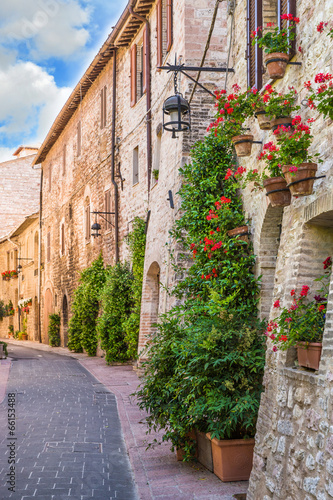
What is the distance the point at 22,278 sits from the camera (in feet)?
107

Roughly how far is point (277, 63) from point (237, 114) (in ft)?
2.90

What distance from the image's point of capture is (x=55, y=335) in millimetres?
23531

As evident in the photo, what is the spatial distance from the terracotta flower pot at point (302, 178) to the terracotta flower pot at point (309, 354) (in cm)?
126

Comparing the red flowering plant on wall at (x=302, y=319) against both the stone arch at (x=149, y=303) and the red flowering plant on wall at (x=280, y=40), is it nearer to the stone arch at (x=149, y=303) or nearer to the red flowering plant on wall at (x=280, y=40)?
the red flowering plant on wall at (x=280, y=40)

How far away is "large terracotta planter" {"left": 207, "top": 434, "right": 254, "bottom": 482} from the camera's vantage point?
201 inches

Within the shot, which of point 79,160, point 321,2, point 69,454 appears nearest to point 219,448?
point 69,454

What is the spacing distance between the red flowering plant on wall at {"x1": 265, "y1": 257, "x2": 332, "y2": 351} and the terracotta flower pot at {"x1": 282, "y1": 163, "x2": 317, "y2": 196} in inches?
25.8

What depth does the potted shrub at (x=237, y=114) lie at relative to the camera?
19.6 feet

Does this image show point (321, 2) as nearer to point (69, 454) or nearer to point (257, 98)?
point (257, 98)

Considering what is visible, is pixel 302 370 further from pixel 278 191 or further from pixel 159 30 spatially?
pixel 159 30

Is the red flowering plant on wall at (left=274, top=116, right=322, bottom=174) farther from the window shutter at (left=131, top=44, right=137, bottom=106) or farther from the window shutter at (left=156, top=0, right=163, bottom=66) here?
the window shutter at (left=131, top=44, right=137, bottom=106)

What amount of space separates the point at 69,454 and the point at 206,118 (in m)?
5.86

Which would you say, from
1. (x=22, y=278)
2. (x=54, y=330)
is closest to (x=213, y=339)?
(x=54, y=330)

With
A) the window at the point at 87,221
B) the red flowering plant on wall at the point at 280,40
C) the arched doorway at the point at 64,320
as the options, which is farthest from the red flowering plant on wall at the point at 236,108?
the arched doorway at the point at 64,320
